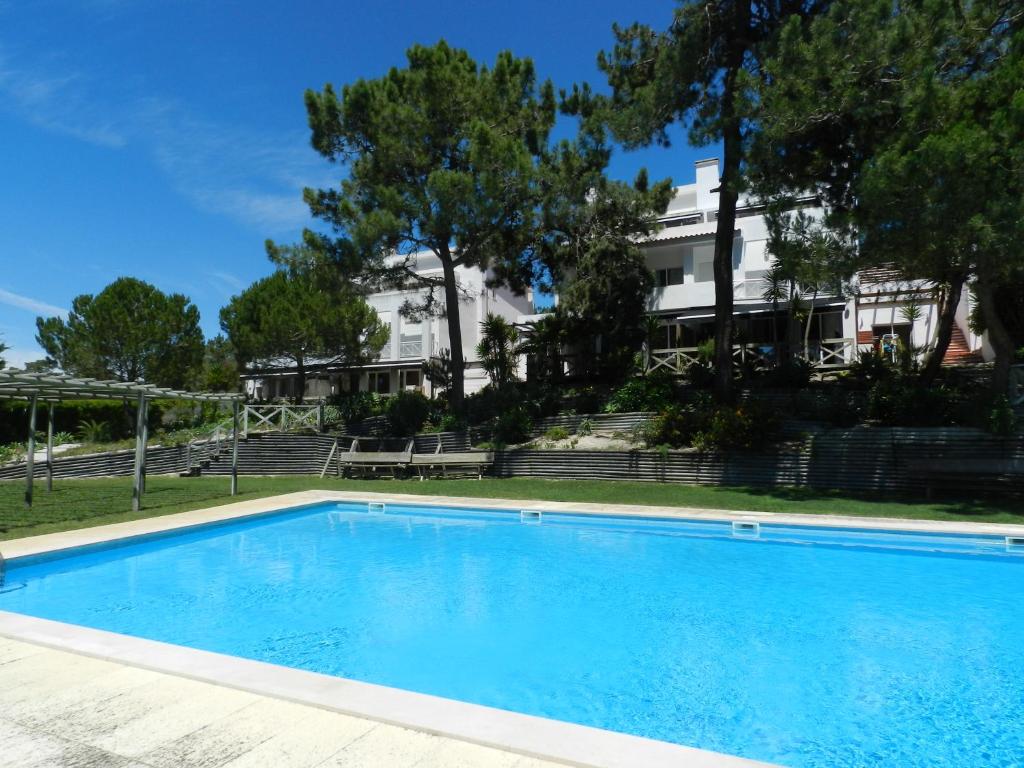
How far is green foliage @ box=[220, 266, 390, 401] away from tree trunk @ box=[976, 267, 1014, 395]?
Result: 23152mm

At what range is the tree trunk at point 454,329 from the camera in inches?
859

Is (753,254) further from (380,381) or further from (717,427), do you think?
(380,381)

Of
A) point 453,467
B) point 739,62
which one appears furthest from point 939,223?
point 453,467

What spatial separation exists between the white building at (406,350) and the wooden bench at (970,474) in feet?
77.7

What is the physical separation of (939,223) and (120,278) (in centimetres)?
3481

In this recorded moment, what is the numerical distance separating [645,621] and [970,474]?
9.83m

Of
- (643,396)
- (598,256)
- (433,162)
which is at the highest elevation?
(433,162)

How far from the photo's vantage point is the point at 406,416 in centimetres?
2262

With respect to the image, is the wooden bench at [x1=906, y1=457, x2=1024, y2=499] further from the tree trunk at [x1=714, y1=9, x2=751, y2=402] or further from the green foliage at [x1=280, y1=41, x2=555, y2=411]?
the green foliage at [x1=280, y1=41, x2=555, y2=411]

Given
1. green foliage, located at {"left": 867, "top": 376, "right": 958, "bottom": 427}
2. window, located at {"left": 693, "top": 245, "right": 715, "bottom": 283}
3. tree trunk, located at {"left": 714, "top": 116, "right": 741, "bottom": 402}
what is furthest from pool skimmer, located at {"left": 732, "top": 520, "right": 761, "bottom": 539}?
window, located at {"left": 693, "top": 245, "right": 715, "bottom": 283}

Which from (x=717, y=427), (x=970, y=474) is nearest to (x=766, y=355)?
(x=717, y=427)

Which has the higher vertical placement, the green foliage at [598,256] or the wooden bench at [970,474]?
the green foliage at [598,256]

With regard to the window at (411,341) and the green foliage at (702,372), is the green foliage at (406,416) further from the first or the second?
the window at (411,341)

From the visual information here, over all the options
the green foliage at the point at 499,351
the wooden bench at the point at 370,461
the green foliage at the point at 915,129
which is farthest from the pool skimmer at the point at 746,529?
the green foliage at the point at 499,351
